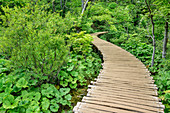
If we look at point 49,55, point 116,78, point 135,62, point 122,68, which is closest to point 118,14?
point 135,62

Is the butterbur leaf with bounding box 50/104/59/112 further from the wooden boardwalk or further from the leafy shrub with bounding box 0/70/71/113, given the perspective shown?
the wooden boardwalk

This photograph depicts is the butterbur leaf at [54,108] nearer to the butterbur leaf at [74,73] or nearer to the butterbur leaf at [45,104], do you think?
the butterbur leaf at [45,104]

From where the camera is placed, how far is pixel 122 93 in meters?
3.81

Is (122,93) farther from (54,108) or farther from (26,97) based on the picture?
(26,97)

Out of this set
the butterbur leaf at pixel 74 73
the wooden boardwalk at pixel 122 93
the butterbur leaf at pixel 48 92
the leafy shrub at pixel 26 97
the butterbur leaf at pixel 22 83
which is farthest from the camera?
the butterbur leaf at pixel 74 73

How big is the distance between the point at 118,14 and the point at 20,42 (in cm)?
1092

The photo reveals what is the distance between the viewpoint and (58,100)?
404cm

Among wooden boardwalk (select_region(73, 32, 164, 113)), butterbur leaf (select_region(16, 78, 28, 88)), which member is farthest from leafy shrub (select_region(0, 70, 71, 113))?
wooden boardwalk (select_region(73, 32, 164, 113))

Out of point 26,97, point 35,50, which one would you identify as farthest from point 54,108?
point 35,50

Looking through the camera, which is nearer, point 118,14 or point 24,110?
point 24,110

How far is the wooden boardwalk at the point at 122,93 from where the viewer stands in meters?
3.14

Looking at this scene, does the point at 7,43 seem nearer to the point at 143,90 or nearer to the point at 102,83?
the point at 102,83

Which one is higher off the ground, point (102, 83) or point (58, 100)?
point (102, 83)

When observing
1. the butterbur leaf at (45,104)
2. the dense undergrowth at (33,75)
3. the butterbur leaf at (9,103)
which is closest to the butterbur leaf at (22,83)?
the dense undergrowth at (33,75)
